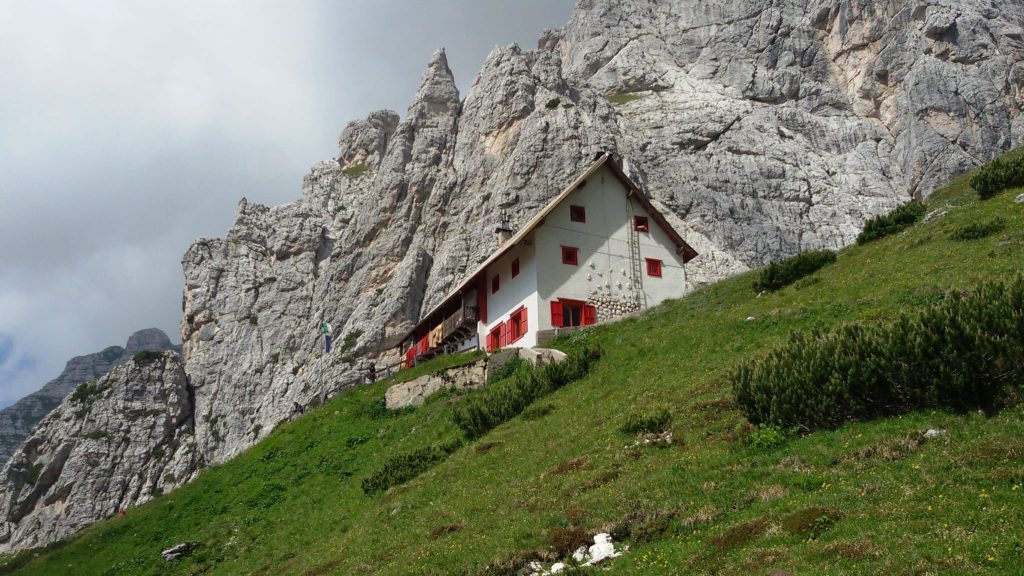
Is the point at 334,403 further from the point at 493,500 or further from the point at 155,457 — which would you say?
the point at 155,457

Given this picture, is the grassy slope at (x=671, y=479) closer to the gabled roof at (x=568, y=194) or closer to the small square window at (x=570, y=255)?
the small square window at (x=570, y=255)

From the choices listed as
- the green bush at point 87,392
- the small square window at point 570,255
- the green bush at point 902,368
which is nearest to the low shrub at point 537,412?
the green bush at point 902,368

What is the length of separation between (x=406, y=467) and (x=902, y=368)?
18.4m

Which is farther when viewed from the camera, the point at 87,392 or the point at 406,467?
the point at 87,392

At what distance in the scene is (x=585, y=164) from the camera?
108m

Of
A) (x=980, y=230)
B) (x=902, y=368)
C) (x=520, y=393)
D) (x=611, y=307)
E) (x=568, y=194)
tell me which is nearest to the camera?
(x=902, y=368)

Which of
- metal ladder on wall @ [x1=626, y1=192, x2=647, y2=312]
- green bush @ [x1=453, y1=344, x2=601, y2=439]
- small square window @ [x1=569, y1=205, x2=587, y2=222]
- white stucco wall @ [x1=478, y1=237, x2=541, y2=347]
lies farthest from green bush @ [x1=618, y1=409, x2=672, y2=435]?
small square window @ [x1=569, y1=205, x2=587, y2=222]

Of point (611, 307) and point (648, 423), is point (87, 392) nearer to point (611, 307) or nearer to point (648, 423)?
point (611, 307)

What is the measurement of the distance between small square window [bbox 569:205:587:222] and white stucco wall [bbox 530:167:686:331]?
0.92 feet

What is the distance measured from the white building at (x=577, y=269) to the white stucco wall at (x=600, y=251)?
68 millimetres

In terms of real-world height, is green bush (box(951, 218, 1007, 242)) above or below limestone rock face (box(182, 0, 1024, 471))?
below

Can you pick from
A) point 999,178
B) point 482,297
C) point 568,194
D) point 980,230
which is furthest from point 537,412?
point 482,297

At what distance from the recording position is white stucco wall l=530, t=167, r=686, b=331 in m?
46.6

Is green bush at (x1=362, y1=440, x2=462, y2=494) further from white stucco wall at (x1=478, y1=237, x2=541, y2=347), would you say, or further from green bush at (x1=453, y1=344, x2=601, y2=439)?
white stucco wall at (x1=478, y1=237, x2=541, y2=347)
